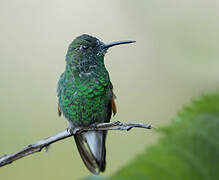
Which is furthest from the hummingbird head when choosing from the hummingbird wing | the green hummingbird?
the hummingbird wing

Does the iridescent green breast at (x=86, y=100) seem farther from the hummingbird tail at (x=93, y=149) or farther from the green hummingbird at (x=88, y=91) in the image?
the hummingbird tail at (x=93, y=149)

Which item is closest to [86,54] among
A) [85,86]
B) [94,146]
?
[85,86]

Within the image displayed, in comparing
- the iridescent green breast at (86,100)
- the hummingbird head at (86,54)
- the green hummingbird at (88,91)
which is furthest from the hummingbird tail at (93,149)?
the hummingbird head at (86,54)

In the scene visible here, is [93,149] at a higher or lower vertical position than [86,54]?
lower

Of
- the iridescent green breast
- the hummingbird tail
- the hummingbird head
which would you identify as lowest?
the hummingbird tail

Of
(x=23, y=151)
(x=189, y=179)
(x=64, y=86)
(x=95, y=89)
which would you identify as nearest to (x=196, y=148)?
(x=189, y=179)

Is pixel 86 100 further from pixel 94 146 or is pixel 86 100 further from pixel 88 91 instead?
pixel 94 146

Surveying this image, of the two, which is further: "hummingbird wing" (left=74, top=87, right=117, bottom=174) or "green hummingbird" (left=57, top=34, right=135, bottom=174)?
"green hummingbird" (left=57, top=34, right=135, bottom=174)

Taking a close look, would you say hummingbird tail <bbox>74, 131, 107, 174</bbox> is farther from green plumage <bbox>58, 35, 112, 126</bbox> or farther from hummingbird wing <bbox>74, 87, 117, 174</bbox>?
green plumage <bbox>58, 35, 112, 126</bbox>
